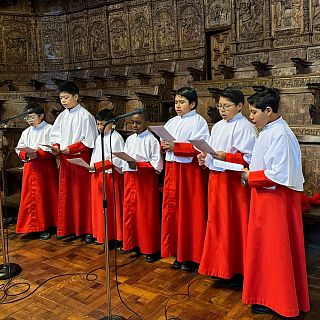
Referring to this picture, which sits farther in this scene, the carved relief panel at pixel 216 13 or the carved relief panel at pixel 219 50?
the carved relief panel at pixel 219 50

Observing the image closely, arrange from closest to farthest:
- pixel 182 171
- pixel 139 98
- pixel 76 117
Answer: pixel 182 171 < pixel 76 117 < pixel 139 98

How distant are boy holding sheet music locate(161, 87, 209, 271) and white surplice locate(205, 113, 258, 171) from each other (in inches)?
10.0

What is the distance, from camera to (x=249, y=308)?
2.49 meters

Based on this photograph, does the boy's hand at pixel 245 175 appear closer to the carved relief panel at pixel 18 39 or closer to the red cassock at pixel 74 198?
the red cassock at pixel 74 198

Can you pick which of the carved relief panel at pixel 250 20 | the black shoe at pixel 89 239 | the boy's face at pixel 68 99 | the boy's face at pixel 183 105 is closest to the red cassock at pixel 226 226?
the boy's face at pixel 183 105

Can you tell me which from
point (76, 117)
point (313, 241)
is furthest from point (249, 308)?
point (76, 117)

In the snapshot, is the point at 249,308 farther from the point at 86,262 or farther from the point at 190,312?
the point at 86,262

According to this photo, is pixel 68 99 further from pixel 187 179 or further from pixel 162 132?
pixel 187 179

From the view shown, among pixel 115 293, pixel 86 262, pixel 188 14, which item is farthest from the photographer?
pixel 188 14

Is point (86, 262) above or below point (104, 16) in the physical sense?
below

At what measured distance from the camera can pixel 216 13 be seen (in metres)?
7.96

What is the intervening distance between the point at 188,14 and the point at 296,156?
269 inches

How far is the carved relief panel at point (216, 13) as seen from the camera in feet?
25.6

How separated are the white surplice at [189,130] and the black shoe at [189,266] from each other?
811 millimetres
